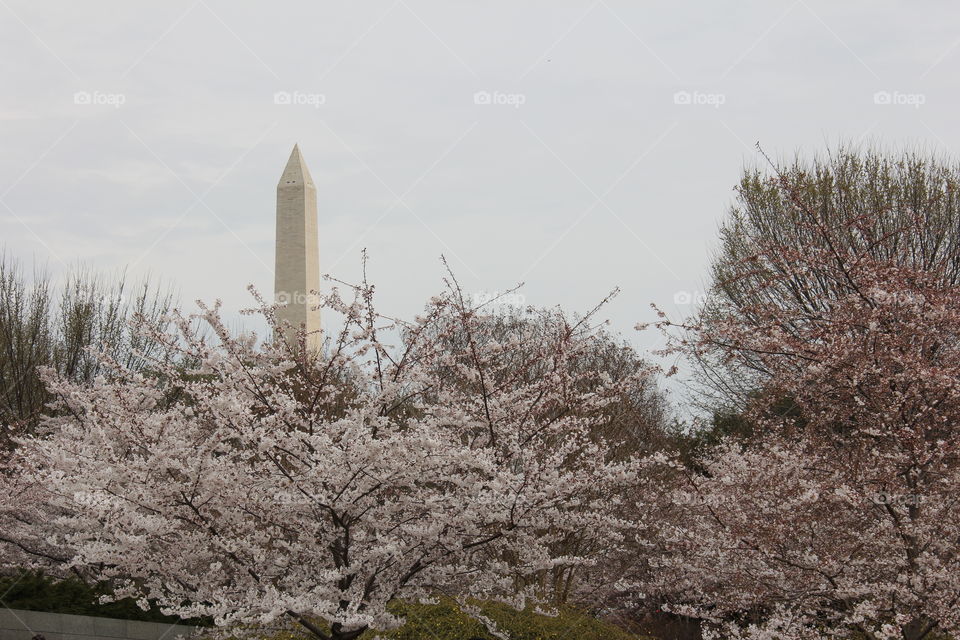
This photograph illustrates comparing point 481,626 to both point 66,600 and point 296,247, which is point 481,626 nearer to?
point 66,600

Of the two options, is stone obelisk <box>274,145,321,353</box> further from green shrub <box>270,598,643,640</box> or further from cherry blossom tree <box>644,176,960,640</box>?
cherry blossom tree <box>644,176,960,640</box>

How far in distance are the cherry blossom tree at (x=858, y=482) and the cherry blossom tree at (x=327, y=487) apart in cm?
140

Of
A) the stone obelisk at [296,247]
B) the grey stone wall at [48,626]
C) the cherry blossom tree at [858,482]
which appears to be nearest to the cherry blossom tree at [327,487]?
the cherry blossom tree at [858,482]

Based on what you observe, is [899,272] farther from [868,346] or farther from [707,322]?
[707,322]

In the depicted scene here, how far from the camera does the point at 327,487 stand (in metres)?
6.36

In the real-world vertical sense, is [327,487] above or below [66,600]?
above

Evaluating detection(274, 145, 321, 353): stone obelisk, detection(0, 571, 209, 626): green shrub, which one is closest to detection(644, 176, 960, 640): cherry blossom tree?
detection(0, 571, 209, 626): green shrub

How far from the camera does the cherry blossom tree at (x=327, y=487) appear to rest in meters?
6.24

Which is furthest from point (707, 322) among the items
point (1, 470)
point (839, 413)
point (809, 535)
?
point (1, 470)

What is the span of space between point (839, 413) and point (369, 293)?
176 inches

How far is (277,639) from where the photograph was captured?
10.5 m

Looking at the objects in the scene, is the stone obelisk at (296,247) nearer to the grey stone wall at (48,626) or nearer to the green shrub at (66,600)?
the green shrub at (66,600)

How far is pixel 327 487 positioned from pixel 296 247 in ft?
59.6

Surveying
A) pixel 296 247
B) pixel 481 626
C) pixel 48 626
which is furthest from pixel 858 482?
pixel 296 247
